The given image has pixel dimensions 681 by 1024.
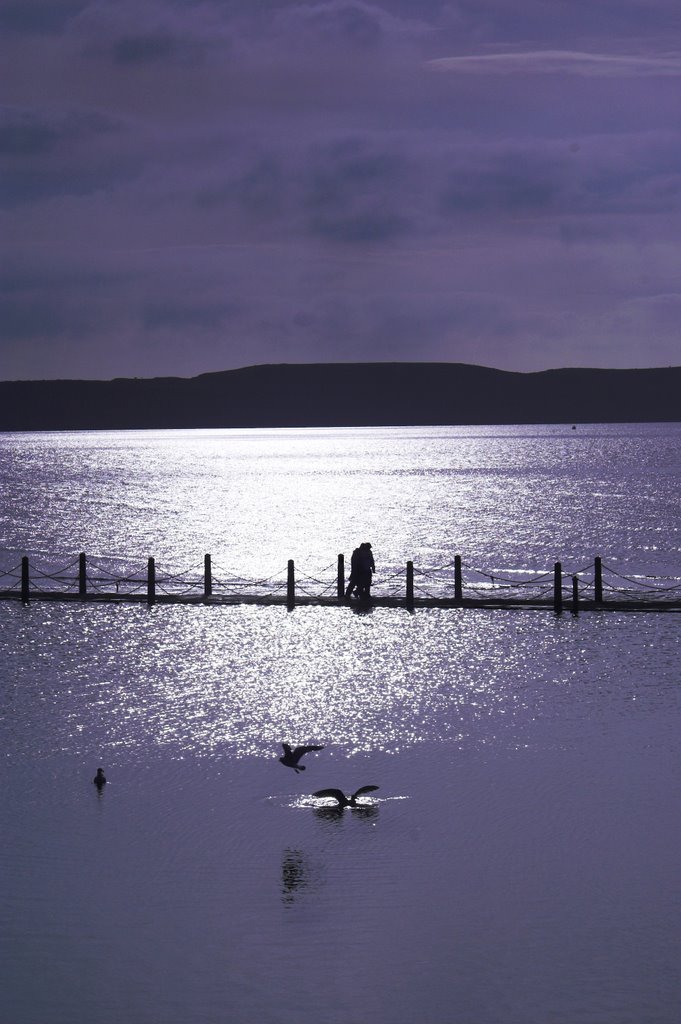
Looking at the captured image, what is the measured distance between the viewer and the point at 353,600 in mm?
33312

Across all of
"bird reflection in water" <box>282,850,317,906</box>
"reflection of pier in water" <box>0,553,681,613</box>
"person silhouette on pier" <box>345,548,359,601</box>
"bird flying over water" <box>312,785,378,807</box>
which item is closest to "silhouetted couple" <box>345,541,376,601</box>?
"person silhouette on pier" <box>345,548,359,601</box>

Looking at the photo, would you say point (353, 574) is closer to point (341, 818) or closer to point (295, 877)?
point (341, 818)

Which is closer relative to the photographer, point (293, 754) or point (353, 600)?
point (293, 754)

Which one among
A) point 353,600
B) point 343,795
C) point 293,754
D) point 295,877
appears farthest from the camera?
point 353,600

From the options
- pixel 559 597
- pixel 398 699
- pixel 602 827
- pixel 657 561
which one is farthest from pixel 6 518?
pixel 602 827

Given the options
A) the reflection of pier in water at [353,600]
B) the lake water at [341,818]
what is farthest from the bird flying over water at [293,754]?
the reflection of pier in water at [353,600]

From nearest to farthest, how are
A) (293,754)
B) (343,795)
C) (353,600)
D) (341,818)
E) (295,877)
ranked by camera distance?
(295,877)
(341,818)
(343,795)
(293,754)
(353,600)

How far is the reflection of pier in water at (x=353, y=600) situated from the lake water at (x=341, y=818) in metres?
0.50

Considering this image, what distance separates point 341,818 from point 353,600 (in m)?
18.5

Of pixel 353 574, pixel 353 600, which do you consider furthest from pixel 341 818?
pixel 353 574

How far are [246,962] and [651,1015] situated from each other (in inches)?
140

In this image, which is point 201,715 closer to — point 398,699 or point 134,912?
point 398,699

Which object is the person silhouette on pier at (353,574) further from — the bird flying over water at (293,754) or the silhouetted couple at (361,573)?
the bird flying over water at (293,754)

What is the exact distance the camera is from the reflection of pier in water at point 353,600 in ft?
109
